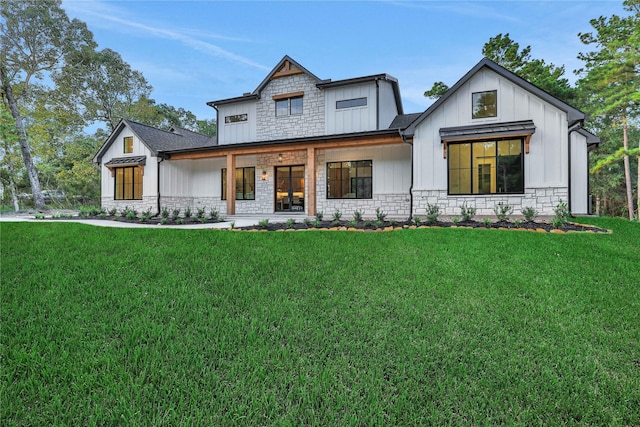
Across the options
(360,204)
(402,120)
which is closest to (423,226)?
(360,204)

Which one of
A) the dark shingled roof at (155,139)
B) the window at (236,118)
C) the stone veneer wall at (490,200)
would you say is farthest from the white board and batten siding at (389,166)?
the dark shingled roof at (155,139)

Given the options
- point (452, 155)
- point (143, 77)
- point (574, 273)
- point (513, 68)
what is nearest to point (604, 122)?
point (513, 68)

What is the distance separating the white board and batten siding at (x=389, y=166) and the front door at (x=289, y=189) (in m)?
2.73

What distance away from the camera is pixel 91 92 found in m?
24.6

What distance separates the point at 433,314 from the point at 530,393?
114 cm

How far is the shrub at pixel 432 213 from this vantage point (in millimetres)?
8603

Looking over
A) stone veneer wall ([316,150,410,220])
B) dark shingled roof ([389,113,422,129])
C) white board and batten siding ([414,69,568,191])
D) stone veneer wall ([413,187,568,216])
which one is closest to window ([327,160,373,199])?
stone veneer wall ([316,150,410,220])

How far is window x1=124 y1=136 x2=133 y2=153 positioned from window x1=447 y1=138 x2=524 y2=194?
14.0 meters

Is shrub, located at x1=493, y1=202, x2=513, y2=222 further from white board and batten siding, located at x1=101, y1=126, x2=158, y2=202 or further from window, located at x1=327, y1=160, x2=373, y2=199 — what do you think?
white board and batten siding, located at x1=101, y1=126, x2=158, y2=202

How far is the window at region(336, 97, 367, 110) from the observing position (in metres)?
12.7

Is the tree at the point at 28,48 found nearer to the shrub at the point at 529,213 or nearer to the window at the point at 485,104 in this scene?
the window at the point at 485,104

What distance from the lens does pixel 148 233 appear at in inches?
260

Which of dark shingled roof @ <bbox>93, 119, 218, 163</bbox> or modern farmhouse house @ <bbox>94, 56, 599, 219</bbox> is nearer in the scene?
modern farmhouse house @ <bbox>94, 56, 599, 219</bbox>

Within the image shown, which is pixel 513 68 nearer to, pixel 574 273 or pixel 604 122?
pixel 604 122
